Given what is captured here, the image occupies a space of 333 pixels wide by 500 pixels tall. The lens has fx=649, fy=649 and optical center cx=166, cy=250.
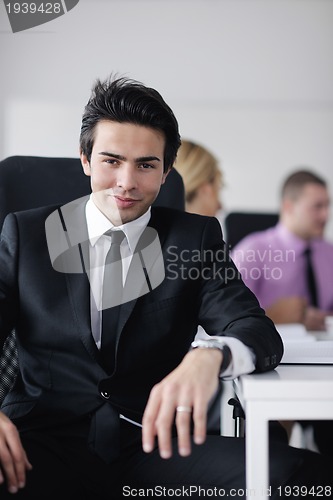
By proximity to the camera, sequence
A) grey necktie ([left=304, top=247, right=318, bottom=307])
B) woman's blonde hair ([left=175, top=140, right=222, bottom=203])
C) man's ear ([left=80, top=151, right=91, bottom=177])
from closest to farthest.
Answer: man's ear ([left=80, top=151, right=91, bottom=177]) → woman's blonde hair ([left=175, top=140, right=222, bottom=203]) → grey necktie ([left=304, top=247, right=318, bottom=307])

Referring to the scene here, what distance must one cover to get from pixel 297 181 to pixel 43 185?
240 cm

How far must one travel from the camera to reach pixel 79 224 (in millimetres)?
1221

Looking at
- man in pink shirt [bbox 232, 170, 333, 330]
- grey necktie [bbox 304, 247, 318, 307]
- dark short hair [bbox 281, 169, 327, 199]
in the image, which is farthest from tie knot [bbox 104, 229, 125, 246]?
dark short hair [bbox 281, 169, 327, 199]

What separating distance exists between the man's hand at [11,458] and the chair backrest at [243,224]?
1.83 m

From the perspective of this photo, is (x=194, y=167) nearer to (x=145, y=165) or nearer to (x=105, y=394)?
(x=145, y=165)

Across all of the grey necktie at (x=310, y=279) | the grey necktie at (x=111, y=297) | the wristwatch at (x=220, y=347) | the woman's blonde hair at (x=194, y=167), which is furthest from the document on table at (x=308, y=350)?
the grey necktie at (x=310, y=279)

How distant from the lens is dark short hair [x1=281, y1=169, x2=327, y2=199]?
11.4ft

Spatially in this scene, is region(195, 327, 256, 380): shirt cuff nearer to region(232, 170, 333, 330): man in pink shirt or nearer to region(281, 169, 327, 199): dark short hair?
region(232, 170, 333, 330): man in pink shirt

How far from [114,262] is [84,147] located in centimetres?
25

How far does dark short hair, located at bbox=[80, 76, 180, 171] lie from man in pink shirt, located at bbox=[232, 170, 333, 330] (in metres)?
1.53

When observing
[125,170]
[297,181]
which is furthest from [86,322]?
→ [297,181]

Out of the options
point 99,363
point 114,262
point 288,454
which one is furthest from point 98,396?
point 288,454

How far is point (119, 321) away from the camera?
1129mm

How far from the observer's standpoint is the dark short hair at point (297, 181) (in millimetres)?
3473
